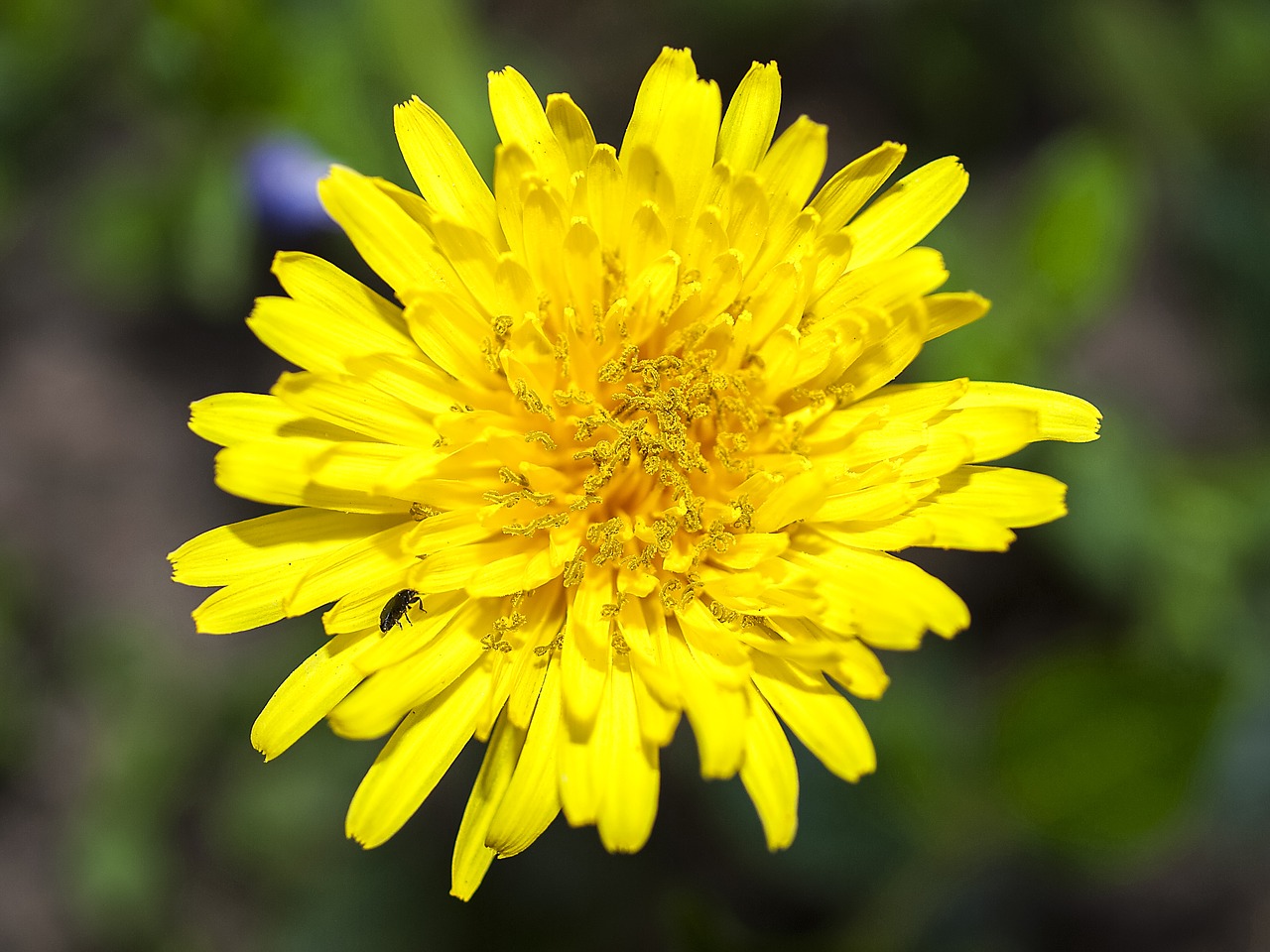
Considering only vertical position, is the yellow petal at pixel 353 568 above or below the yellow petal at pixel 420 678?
above

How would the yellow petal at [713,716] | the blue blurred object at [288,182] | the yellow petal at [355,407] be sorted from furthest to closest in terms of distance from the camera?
the blue blurred object at [288,182] < the yellow petal at [355,407] < the yellow petal at [713,716]

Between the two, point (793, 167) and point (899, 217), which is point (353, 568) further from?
point (899, 217)

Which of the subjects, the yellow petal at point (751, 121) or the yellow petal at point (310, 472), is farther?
the yellow petal at point (751, 121)

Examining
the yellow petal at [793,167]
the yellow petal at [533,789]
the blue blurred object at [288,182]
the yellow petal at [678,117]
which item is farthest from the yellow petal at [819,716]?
the blue blurred object at [288,182]

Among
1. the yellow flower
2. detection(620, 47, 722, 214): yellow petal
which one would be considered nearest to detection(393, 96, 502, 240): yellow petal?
the yellow flower

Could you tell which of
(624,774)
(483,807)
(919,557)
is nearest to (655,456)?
(624,774)

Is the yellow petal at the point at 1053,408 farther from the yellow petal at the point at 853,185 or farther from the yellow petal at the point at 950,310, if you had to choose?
the yellow petal at the point at 853,185
